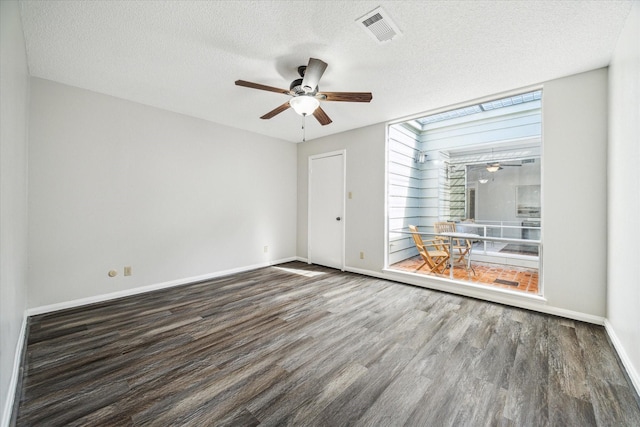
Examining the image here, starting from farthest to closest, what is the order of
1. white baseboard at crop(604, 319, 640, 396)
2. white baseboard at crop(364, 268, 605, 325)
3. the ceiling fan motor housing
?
1. white baseboard at crop(364, 268, 605, 325)
2. the ceiling fan motor housing
3. white baseboard at crop(604, 319, 640, 396)

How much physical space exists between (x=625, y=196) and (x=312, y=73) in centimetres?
271

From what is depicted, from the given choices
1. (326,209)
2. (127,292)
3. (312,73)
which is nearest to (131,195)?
(127,292)

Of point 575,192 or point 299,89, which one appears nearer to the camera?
point 299,89

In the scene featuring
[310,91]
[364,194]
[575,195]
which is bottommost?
[575,195]

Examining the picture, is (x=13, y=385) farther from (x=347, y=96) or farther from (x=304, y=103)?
(x=347, y=96)

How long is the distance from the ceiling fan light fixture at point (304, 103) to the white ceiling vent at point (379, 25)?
74 centimetres

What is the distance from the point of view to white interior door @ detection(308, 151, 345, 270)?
484 centimetres

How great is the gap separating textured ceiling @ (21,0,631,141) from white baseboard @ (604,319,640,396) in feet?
8.09

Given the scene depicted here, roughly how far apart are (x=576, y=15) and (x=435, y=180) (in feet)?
14.3

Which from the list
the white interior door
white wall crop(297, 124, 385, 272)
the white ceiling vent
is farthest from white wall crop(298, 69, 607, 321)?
the white interior door

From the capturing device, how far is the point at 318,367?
1900mm

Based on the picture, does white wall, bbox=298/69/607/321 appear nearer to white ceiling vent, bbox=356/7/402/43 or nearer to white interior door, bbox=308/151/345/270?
white ceiling vent, bbox=356/7/402/43

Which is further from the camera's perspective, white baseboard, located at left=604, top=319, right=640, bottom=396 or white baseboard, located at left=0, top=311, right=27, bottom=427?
white baseboard, located at left=604, top=319, right=640, bottom=396

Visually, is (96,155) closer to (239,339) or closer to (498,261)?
(239,339)
